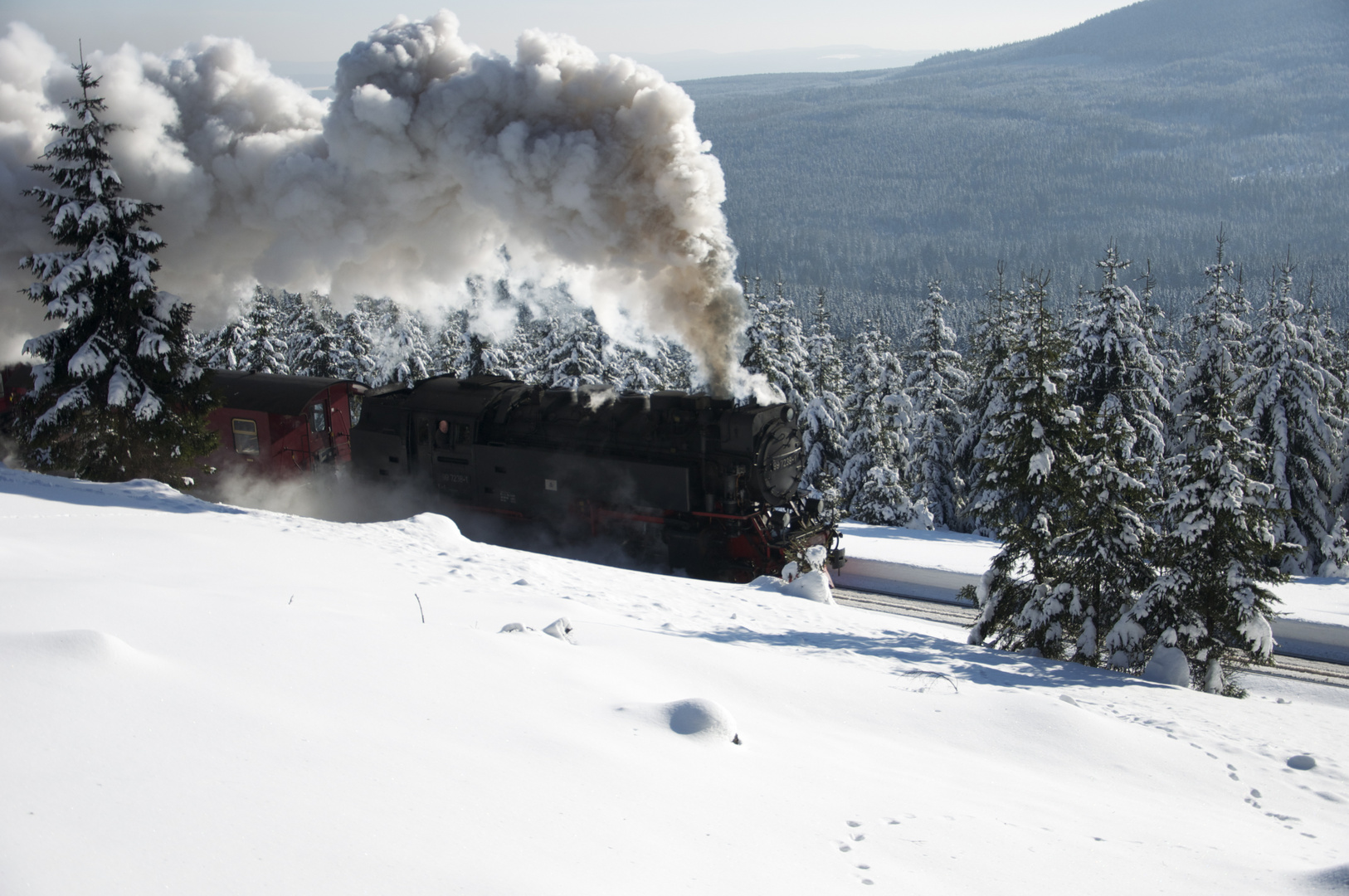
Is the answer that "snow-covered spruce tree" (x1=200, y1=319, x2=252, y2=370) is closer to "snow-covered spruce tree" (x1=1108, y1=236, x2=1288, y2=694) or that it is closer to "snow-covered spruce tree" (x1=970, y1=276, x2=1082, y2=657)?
"snow-covered spruce tree" (x1=970, y1=276, x2=1082, y2=657)

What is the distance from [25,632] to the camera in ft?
15.0

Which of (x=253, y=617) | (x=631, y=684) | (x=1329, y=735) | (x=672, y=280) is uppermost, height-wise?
(x=672, y=280)

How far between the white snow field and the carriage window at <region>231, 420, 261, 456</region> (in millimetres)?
10848

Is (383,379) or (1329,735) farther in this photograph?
(383,379)

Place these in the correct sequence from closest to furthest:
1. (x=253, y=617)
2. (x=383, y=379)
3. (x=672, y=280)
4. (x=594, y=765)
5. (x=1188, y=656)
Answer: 1. (x=594, y=765)
2. (x=253, y=617)
3. (x=1188, y=656)
4. (x=672, y=280)
5. (x=383, y=379)

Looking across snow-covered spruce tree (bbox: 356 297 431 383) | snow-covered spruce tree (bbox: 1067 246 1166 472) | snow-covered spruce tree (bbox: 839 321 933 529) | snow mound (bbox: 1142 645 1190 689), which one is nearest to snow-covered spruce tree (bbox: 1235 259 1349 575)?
snow-covered spruce tree (bbox: 1067 246 1166 472)

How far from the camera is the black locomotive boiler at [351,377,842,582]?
47.9 feet

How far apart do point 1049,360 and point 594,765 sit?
9636mm

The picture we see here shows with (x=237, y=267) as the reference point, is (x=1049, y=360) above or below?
below

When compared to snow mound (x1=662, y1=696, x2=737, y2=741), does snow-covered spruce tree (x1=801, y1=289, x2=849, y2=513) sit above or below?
above

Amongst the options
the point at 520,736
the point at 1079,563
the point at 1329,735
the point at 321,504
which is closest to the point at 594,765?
the point at 520,736

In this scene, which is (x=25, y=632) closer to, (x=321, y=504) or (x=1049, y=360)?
(x=1049, y=360)

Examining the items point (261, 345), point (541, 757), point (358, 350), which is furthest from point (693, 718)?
point (261, 345)

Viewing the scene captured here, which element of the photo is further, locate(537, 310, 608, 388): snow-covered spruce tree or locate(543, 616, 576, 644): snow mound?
locate(537, 310, 608, 388): snow-covered spruce tree
